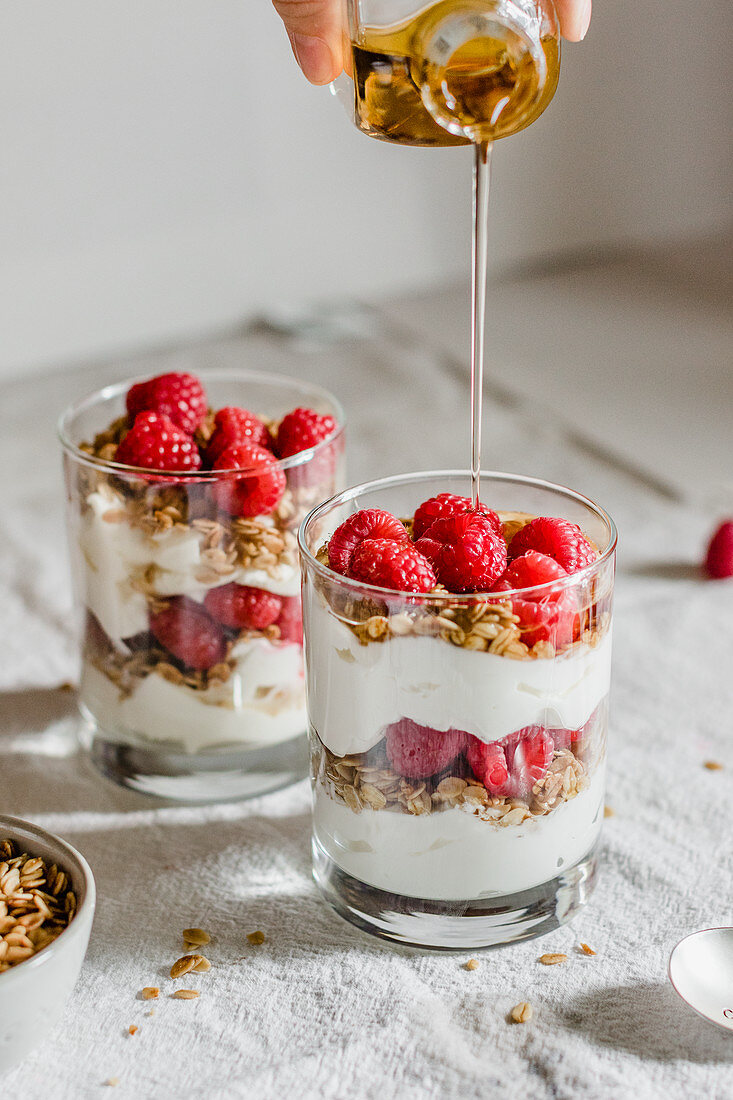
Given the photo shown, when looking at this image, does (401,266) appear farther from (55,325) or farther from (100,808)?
(100,808)

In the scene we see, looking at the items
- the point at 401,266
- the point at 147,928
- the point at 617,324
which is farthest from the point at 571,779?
the point at 401,266

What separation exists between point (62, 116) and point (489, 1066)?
1.87 m

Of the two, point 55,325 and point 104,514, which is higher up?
point 104,514

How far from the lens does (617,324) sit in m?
1.95

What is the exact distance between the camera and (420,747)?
64cm

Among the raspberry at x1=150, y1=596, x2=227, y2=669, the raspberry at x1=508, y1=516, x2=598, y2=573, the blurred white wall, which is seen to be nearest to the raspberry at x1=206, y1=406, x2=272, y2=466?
the raspberry at x1=150, y1=596, x2=227, y2=669

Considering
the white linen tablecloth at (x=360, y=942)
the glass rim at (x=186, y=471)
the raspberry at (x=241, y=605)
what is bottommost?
the white linen tablecloth at (x=360, y=942)

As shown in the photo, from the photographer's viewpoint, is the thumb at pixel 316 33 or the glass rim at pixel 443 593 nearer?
the glass rim at pixel 443 593

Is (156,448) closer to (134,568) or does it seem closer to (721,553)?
(134,568)

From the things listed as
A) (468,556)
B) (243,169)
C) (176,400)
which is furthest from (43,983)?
(243,169)

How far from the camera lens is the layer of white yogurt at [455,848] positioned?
26.1 inches

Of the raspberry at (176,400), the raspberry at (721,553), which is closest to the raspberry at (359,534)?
the raspberry at (176,400)

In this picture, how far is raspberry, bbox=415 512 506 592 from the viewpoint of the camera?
651 mm

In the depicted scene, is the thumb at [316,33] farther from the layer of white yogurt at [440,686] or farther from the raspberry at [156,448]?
the layer of white yogurt at [440,686]
